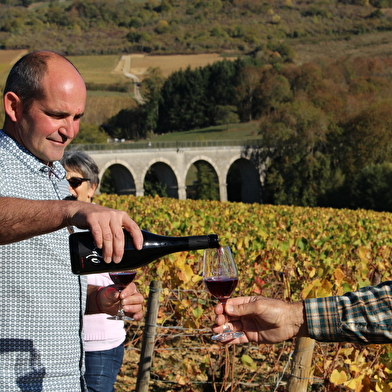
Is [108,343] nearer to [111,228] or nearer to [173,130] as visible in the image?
[111,228]

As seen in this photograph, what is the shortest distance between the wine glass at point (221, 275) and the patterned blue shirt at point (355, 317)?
242 millimetres

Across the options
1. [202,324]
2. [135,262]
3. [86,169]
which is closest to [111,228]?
[135,262]

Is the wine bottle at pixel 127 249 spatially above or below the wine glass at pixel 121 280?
above

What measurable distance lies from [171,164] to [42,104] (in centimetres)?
4502

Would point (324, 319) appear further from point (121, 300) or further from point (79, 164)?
point (79, 164)

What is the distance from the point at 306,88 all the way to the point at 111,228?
6879cm

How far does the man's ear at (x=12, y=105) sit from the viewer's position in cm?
190

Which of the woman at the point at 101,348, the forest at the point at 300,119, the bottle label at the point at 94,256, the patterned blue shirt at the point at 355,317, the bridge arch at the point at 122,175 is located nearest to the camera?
the bottle label at the point at 94,256

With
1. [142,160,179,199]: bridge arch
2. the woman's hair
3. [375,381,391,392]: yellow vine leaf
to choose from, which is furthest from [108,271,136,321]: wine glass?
[142,160,179,199]: bridge arch

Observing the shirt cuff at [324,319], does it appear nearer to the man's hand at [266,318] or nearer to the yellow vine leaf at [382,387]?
the man's hand at [266,318]

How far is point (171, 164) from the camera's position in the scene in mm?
46844

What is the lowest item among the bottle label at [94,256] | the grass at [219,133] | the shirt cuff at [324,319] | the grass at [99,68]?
the shirt cuff at [324,319]

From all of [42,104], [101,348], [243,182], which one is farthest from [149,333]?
[243,182]

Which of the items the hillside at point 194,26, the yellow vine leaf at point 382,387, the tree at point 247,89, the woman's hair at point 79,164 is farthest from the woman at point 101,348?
the hillside at point 194,26
